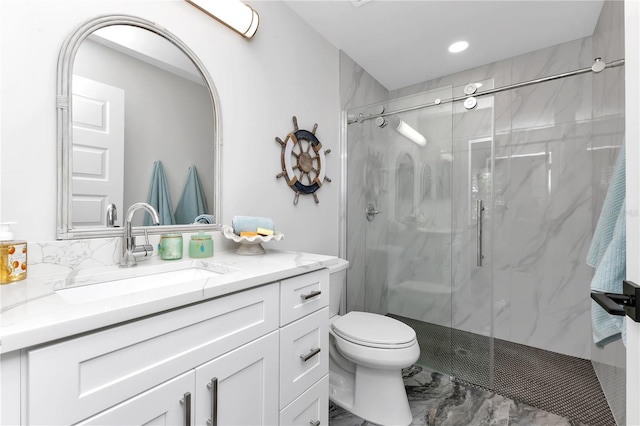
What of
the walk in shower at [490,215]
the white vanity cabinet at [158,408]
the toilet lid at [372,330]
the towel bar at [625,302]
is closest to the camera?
the towel bar at [625,302]

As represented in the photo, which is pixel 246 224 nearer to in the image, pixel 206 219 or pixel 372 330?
pixel 206 219

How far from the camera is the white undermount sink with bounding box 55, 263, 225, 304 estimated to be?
2.83ft

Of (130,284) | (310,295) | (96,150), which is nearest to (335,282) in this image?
(310,295)

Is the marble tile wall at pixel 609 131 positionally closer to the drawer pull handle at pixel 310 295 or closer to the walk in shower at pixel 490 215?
the walk in shower at pixel 490 215

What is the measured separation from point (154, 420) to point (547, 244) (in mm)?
2690

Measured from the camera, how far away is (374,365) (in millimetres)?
1476

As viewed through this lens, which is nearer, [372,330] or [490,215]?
[372,330]

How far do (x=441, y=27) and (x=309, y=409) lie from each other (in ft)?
7.84

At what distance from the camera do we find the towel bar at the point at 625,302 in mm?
521

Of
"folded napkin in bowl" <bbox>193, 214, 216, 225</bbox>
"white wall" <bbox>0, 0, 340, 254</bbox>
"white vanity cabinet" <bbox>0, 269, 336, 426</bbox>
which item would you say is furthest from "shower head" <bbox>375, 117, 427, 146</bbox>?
"folded napkin in bowl" <bbox>193, 214, 216, 225</bbox>

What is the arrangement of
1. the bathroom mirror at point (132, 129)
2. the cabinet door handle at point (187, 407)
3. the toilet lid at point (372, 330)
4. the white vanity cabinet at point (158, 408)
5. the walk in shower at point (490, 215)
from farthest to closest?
the walk in shower at point (490, 215) → the toilet lid at point (372, 330) → the bathroom mirror at point (132, 129) → the cabinet door handle at point (187, 407) → the white vanity cabinet at point (158, 408)

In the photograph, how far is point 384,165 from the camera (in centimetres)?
233

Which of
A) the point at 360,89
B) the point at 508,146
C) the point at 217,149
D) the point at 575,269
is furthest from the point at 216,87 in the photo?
the point at 575,269

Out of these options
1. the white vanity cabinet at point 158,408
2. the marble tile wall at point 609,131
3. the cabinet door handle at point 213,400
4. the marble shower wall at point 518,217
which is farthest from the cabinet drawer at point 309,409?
the marble tile wall at point 609,131
